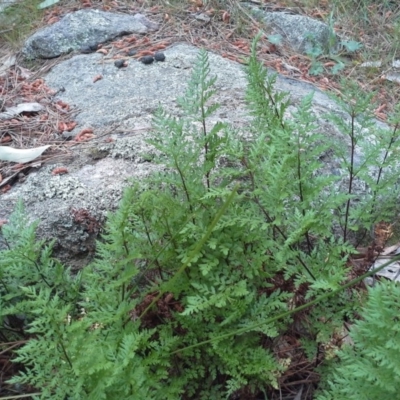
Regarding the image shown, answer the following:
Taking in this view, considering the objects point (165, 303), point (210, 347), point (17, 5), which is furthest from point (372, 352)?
point (17, 5)

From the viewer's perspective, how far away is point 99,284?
2045 mm

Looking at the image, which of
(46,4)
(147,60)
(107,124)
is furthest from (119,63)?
(46,4)

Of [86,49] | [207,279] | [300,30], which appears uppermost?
[207,279]

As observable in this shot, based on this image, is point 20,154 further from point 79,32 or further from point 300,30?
point 300,30

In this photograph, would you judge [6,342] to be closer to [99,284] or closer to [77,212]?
[99,284]

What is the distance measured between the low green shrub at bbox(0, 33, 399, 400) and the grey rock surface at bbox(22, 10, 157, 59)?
2.04 m

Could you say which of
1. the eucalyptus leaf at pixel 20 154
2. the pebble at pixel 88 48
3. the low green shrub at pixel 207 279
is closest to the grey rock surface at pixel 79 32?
the pebble at pixel 88 48

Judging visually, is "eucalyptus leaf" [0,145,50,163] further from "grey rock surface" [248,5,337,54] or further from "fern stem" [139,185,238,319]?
"grey rock surface" [248,5,337,54]

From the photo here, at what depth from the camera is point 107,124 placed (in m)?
3.04

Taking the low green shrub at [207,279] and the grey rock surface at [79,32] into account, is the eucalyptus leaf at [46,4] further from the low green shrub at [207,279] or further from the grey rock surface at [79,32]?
the low green shrub at [207,279]

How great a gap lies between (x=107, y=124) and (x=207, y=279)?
1.32 meters

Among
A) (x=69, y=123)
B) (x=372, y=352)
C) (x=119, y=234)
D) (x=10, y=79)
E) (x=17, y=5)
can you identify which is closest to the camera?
(x=372, y=352)

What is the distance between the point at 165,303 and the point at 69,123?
4.66 feet

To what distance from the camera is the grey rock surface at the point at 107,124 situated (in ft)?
8.20
